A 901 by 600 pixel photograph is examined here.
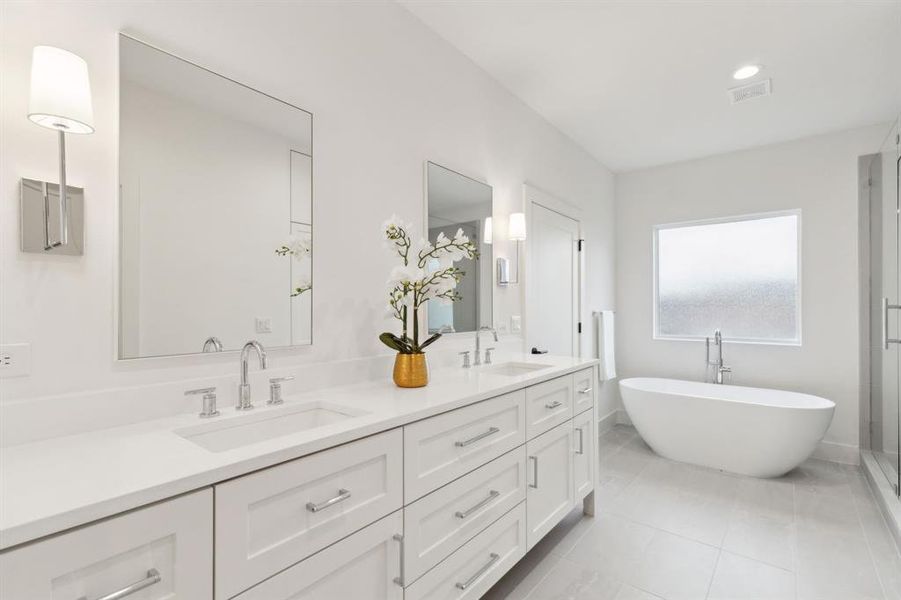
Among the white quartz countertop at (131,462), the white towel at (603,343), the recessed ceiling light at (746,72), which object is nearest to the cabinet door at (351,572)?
the white quartz countertop at (131,462)

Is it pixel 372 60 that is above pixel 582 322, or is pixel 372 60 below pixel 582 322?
above

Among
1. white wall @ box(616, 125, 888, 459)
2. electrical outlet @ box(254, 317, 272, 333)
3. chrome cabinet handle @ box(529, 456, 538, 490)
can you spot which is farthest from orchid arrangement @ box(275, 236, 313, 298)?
white wall @ box(616, 125, 888, 459)

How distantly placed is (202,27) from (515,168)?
6.63 ft

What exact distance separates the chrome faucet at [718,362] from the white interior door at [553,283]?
1.36 meters

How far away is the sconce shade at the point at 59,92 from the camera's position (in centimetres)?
99

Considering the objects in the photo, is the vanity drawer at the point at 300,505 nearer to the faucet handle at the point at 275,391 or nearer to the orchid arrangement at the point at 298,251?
the faucet handle at the point at 275,391

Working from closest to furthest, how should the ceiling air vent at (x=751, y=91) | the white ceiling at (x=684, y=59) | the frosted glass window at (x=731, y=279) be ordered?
1. the white ceiling at (x=684, y=59)
2. the ceiling air vent at (x=751, y=91)
3. the frosted glass window at (x=731, y=279)

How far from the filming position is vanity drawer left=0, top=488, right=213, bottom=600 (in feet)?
2.18

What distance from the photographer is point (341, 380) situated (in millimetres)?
1773

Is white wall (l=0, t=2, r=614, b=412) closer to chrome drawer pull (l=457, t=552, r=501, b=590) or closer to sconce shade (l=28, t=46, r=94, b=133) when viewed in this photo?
sconce shade (l=28, t=46, r=94, b=133)

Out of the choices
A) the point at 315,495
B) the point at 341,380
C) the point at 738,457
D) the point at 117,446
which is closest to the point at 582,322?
the point at 738,457

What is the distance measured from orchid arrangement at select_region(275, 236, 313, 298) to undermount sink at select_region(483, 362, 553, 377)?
3.60ft

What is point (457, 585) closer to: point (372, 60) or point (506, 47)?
point (372, 60)

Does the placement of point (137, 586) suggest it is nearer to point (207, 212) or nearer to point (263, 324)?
point (263, 324)
